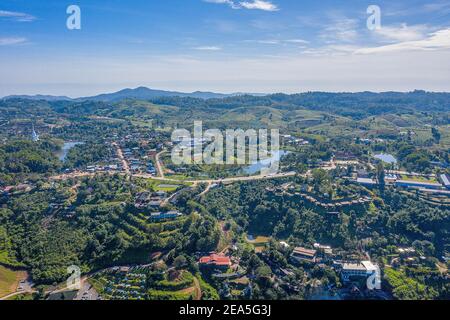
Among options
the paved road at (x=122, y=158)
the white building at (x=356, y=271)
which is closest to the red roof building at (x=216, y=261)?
the white building at (x=356, y=271)

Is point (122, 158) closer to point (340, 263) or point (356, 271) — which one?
point (340, 263)

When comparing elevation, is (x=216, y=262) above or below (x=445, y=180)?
below

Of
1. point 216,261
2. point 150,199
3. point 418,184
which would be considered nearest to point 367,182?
point 418,184

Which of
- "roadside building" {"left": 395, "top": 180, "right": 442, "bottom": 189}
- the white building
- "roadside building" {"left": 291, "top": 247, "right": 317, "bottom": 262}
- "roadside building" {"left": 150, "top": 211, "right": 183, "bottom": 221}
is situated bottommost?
the white building

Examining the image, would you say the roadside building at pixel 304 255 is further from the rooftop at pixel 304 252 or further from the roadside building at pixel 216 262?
the roadside building at pixel 216 262

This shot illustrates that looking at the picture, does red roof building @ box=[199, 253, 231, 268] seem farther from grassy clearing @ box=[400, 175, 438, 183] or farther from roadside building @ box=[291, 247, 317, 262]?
grassy clearing @ box=[400, 175, 438, 183]

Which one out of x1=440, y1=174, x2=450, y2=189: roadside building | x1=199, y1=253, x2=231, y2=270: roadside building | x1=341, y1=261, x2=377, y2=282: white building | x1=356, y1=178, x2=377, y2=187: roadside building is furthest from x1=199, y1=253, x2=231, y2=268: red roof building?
x1=440, y1=174, x2=450, y2=189: roadside building

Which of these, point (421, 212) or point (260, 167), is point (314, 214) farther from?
point (260, 167)
